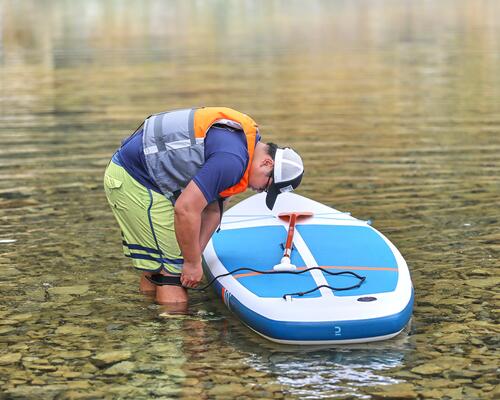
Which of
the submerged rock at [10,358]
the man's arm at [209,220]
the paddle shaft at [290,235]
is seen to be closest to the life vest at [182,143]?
the man's arm at [209,220]

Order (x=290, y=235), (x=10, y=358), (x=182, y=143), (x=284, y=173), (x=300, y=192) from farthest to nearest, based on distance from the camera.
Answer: (x=300, y=192) < (x=290, y=235) < (x=182, y=143) < (x=284, y=173) < (x=10, y=358)

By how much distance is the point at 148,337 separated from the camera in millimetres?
7020

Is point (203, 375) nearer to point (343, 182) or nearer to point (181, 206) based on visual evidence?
point (181, 206)

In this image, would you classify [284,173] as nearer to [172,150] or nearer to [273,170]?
[273,170]

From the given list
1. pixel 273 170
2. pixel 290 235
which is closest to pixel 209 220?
pixel 273 170

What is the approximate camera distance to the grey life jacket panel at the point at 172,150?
23.3 ft

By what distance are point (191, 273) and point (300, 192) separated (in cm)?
462

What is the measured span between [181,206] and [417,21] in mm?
47236

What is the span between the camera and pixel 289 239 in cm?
790

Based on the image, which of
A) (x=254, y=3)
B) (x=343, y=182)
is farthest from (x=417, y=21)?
(x=343, y=182)

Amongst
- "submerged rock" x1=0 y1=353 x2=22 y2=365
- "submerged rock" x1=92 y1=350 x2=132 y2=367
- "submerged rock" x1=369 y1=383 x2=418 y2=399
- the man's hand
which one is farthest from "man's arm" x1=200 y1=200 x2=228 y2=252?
"submerged rock" x1=369 y1=383 x2=418 y2=399

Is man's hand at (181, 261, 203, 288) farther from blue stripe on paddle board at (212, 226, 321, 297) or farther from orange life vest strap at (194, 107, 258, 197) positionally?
orange life vest strap at (194, 107, 258, 197)

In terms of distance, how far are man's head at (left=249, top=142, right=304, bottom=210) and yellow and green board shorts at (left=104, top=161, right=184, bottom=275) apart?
2.52 feet

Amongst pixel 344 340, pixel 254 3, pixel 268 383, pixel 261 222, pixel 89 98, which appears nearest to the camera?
pixel 268 383
